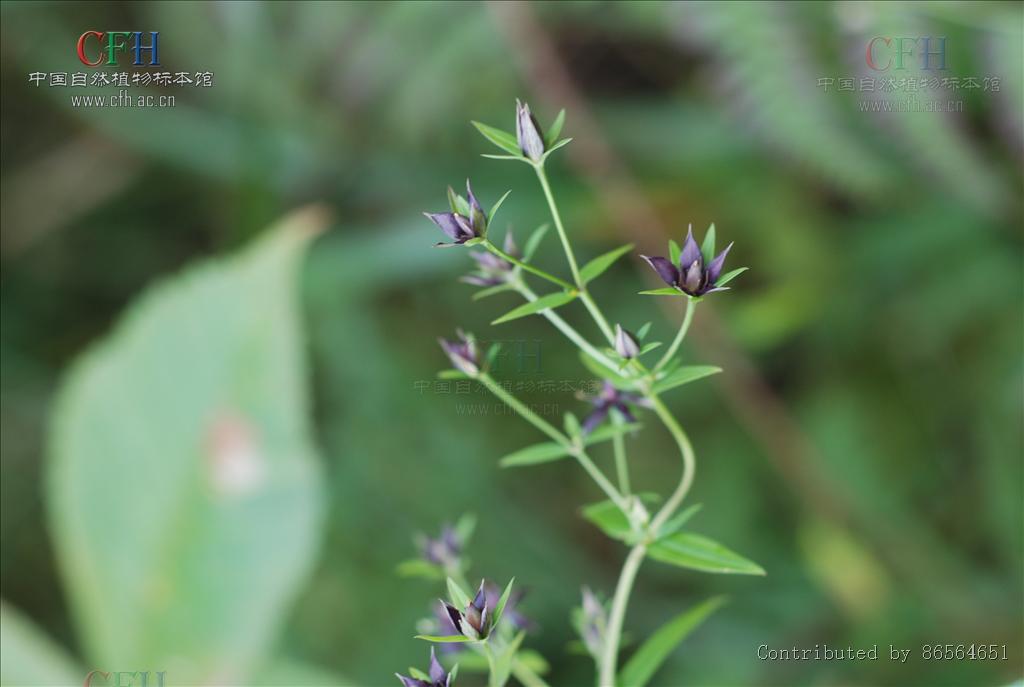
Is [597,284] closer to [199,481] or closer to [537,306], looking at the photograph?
[199,481]

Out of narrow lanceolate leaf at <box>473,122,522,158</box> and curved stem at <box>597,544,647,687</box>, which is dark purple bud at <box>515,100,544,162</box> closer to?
narrow lanceolate leaf at <box>473,122,522,158</box>

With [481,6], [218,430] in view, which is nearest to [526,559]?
[218,430]

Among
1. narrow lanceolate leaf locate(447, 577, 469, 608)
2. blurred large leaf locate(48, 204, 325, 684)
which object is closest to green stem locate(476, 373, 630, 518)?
narrow lanceolate leaf locate(447, 577, 469, 608)

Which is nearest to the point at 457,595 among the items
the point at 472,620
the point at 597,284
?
the point at 472,620

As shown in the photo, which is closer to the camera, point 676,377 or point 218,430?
point 676,377

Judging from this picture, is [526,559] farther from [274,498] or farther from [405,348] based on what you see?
[274,498]

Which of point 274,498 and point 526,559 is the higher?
point 274,498

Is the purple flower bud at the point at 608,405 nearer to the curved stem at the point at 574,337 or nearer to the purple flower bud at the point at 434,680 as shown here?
the curved stem at the point at 574,337
